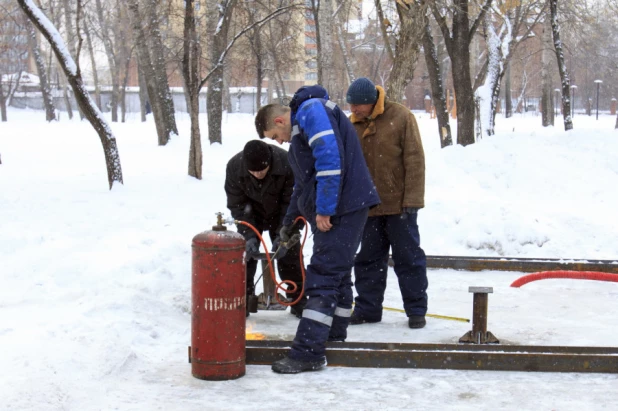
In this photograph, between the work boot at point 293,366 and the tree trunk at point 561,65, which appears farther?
the tree trunk at point 561,65

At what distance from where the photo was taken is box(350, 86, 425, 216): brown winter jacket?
19.2 ft

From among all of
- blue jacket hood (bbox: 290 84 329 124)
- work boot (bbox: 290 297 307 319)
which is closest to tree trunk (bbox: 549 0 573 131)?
work boot (bbox: 290 297 307 319)

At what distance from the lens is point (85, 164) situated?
1662 centimetres

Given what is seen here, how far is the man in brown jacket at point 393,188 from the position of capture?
19.0 feet

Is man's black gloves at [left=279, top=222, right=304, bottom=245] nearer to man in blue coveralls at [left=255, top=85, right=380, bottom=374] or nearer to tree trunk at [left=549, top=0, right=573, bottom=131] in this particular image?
man in blue coveralls at [left=255, top=85, right=380, bottom=374]

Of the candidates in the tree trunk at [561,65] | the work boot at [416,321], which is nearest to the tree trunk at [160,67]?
the tree trunk at [561,65]

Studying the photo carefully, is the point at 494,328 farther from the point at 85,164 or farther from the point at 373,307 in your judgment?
the point at 85,164

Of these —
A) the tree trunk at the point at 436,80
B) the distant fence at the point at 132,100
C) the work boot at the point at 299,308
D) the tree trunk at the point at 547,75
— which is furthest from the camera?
the distant fence at the point at 132,100

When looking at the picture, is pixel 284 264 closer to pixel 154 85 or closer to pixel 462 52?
pixel 462 52

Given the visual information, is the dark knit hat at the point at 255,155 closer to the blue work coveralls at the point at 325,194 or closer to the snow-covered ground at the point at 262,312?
the blue work coveralls at the point at 325,194

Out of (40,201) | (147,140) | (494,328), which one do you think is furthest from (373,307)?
(147,140)

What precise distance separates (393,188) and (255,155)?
1074 mm

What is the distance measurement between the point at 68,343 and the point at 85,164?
1250 cm

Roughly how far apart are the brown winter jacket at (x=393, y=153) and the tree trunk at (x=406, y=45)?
20.1ft
